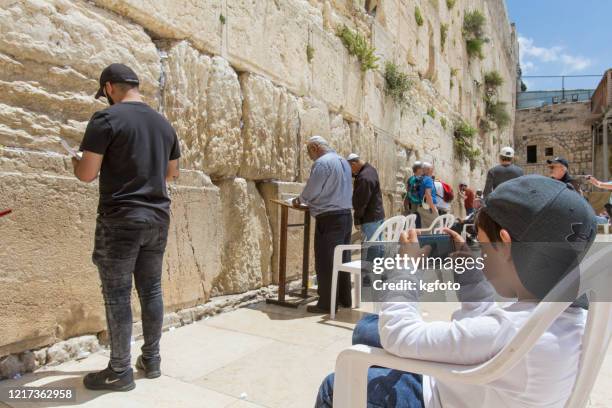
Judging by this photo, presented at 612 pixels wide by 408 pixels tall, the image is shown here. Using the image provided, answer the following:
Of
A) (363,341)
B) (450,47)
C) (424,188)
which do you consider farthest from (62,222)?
(450,47)

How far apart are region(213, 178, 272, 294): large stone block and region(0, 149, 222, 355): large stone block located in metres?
1.05

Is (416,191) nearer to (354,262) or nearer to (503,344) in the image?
(354,262)

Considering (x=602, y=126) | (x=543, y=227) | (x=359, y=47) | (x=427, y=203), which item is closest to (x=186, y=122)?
(x=543, y=227)

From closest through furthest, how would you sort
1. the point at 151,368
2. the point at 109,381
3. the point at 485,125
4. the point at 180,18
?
1. the point at 109,381
2. the point at 151,368
3. the point at 180,18
4. the point at 485,125

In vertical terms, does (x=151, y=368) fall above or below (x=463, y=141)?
below

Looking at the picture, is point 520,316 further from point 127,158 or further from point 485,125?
point 485,125

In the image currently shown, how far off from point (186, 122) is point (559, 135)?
2877cm

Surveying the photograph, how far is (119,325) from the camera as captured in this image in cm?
231

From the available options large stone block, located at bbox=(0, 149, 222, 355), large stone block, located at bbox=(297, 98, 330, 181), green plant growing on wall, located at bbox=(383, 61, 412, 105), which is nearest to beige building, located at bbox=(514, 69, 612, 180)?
green plant growing on wall, located at bbox=(383, 61, 412, 105)

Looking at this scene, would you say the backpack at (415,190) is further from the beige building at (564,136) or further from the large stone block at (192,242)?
the beige building at (564,136)

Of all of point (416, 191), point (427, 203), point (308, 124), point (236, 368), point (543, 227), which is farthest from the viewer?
point (416, 191)

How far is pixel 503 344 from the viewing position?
42.7 inches

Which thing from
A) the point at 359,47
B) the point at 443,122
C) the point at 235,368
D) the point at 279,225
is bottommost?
the point at 235,368

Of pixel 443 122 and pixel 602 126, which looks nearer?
pixel 443 122
